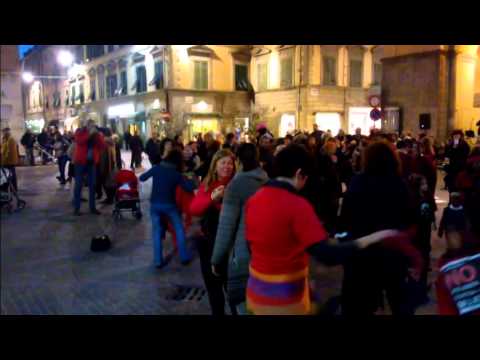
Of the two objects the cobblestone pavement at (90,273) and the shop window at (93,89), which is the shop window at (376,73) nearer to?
the shop window at (93,89)

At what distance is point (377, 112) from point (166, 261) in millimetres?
12058

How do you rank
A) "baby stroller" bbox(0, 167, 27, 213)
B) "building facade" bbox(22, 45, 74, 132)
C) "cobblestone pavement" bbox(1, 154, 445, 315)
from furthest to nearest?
1. "building facade" bbox(22, 45, 74, 132)
2. "baby stroller" bbox(0, 167, 27, 213)
3. "cobblestone pavement" bbox(1, 154, 445, 315)

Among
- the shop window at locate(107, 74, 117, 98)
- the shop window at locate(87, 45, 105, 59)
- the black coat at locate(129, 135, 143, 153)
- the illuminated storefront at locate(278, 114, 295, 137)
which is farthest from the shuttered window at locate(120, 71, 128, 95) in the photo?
the black coat at locate(129, 135, 143, 153)

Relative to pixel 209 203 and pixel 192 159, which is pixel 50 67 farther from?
pixel 209 203

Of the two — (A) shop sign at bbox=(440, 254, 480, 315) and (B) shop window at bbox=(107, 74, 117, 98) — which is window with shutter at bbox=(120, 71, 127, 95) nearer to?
(B) shop window at bbox=(107, 74, 117, 98)

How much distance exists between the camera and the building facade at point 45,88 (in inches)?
1925

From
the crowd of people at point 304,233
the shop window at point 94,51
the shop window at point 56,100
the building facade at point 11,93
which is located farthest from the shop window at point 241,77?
the crowd of people at point 304,233

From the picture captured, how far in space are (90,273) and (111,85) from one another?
117ft

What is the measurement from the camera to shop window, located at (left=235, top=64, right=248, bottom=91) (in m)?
34.7

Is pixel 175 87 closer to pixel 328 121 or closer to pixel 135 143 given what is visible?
pixel 328 121

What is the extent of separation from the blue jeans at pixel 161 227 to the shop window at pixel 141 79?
98.4ft

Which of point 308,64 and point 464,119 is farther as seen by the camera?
point 308,64

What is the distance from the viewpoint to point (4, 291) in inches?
209
